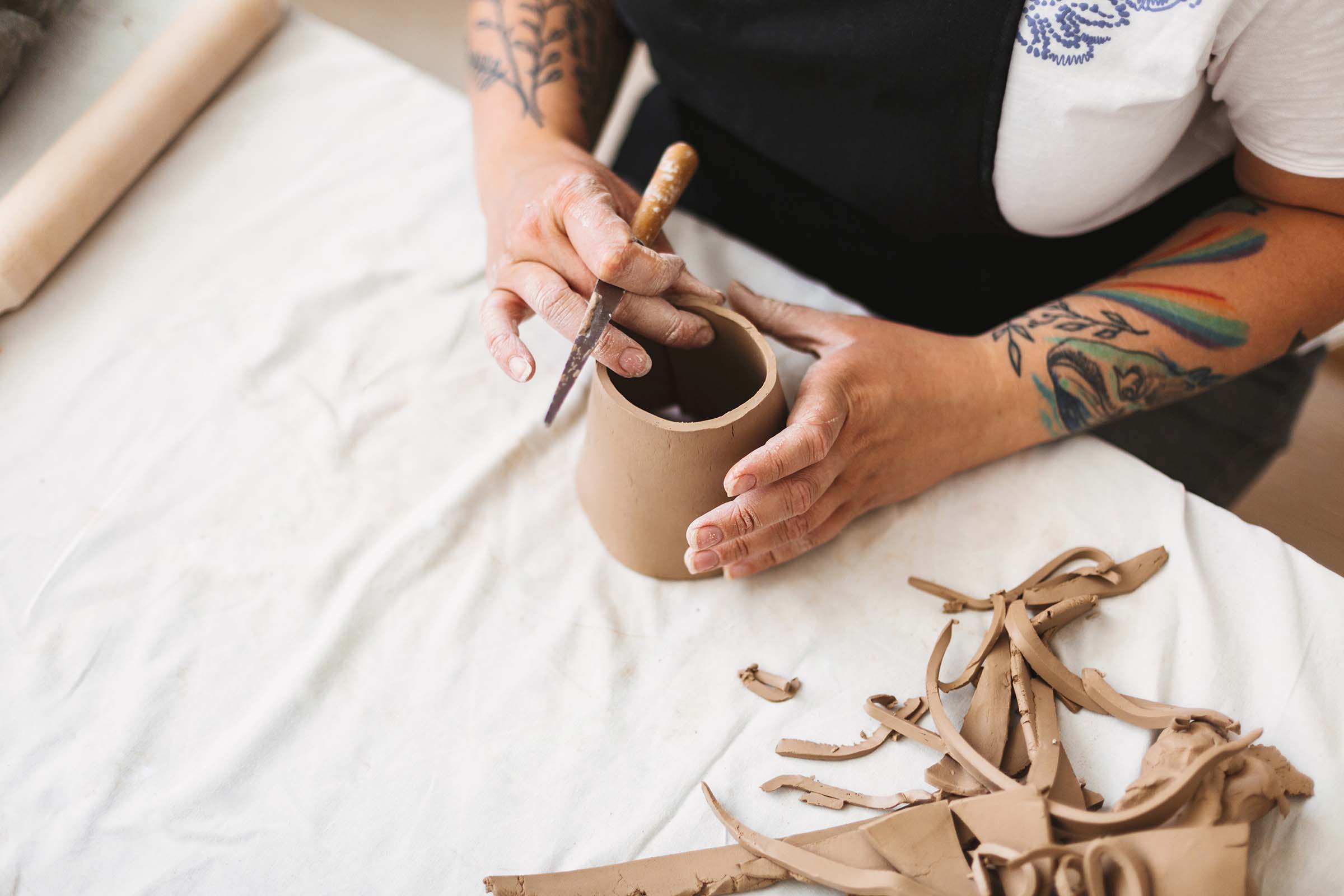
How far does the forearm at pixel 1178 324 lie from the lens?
3.28 feet

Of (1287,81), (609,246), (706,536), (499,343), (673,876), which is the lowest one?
(673,876)

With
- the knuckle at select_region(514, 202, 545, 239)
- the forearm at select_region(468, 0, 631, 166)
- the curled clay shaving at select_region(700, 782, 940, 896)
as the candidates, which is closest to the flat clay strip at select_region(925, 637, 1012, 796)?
the curled clay shaving at select_region(700, 782, 940, 896)

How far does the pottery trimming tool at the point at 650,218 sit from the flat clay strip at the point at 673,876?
47cm

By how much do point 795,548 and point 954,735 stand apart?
0.84 feet

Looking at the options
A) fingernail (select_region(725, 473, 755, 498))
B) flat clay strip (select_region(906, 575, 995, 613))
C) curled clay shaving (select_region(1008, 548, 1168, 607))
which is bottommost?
flat clay strip (select_region(906, 575, 995, 613))

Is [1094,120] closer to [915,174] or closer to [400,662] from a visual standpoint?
[915,174]

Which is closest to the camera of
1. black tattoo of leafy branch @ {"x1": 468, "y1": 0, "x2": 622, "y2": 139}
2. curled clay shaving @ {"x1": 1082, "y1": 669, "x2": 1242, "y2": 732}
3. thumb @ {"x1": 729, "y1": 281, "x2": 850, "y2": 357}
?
curled clay shaving @ {"x1": 1082, "y1": 669, "x2": 1242, "y2": 732}

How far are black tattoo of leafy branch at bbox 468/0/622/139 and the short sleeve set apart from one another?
2.66ft

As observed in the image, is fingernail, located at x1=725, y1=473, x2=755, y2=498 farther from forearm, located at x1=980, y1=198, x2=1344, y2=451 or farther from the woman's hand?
forearm, located at x1=980, y1=198, x2=1344, y2=451

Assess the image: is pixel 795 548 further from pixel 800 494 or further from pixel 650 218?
pixel 650 218

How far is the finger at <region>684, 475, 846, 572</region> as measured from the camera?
90cm

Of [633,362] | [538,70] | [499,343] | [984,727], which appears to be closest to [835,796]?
[984,727]

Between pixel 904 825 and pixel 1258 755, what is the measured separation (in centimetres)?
33

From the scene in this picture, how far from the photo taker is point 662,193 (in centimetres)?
97
